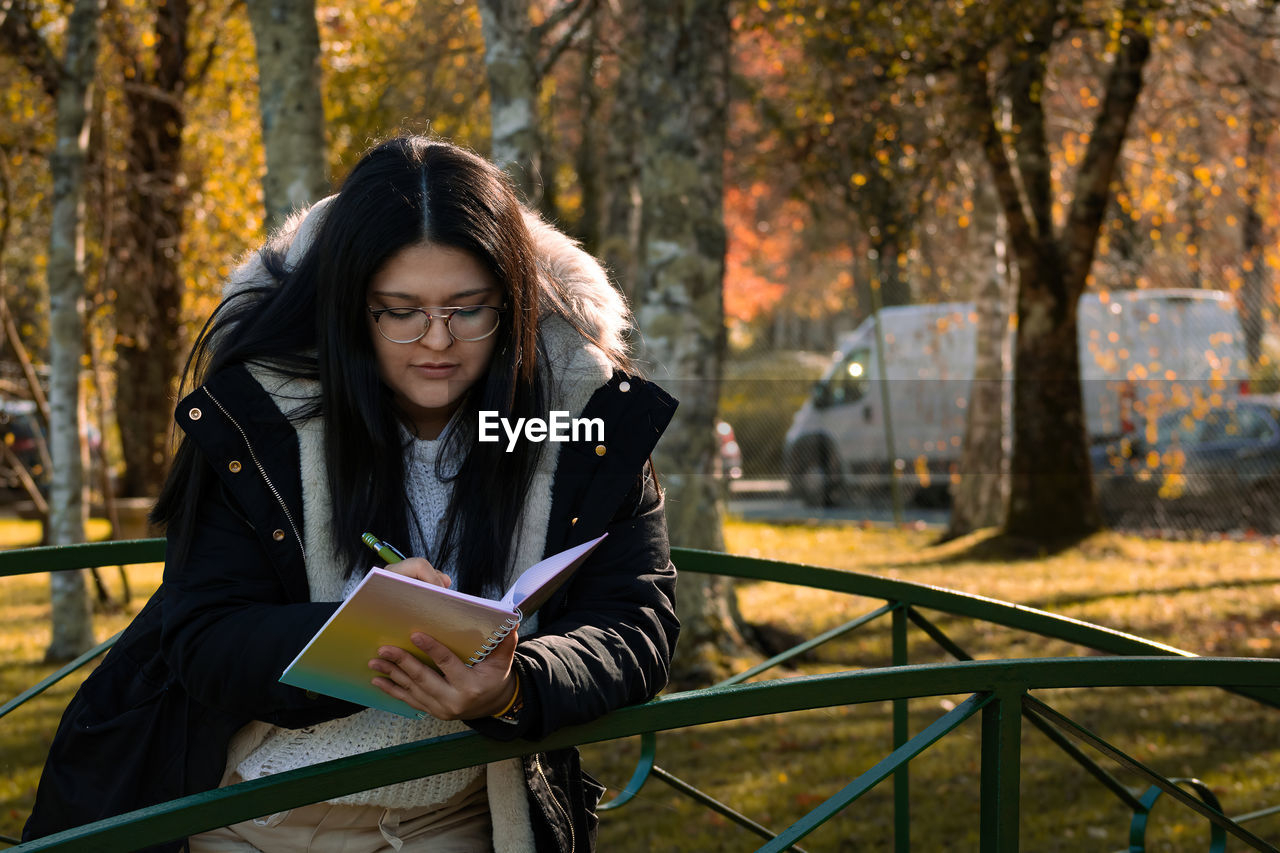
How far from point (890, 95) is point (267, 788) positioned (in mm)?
8499

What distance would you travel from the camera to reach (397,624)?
5.02 feet

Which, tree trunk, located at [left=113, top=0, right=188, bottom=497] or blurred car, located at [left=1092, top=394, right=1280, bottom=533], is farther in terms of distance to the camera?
blurred car, located at [left=1092, top=394, right=1280, bottom=533]

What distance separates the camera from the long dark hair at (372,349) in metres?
1.94

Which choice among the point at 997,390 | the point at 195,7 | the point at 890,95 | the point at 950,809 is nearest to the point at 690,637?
the point at 950,809

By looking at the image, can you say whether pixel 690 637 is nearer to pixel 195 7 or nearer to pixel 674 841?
pixel 674 841

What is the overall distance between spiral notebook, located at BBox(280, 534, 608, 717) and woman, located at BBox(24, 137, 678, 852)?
166mm

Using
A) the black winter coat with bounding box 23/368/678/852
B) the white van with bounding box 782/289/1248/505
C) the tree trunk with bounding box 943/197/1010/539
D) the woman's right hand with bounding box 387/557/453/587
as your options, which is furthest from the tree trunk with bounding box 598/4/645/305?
the woman's right hand with bounding box 387/557/453/587

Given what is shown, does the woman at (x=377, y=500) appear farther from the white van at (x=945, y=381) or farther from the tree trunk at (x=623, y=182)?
the white van at (x=945, y=381)

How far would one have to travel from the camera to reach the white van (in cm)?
1234

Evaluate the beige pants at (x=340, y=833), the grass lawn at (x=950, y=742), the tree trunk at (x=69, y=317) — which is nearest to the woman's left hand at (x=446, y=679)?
the beige pants at (x=340, y=833)

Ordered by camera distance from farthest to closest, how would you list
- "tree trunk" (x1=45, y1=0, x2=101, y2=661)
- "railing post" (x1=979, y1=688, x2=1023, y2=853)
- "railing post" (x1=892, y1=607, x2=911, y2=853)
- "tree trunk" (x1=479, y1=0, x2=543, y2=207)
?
"tree trunk" (x1=45, y1=0, x2=101, y2=661), "tree trunk" (x1=479, y1=0, x2=543, y2=207), "railing post" (x1=892, y1=607, x2=911, y2=853), "railing post" (x1=979, y1=688, x2=1023, y2=853)

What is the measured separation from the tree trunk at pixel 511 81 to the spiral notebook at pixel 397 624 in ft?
12.8

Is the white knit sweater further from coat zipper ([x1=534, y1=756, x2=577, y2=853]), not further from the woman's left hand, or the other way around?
the woman's left hand

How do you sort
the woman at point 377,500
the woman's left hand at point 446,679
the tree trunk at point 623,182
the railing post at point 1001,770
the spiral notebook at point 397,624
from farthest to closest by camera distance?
1. the tree trunk at point 623,182
2. the woman at point 377,500
3. the railing post at point 1001,770
4. the woman's left hand at point 446,679
5. the spiral notebook at point 397,624
